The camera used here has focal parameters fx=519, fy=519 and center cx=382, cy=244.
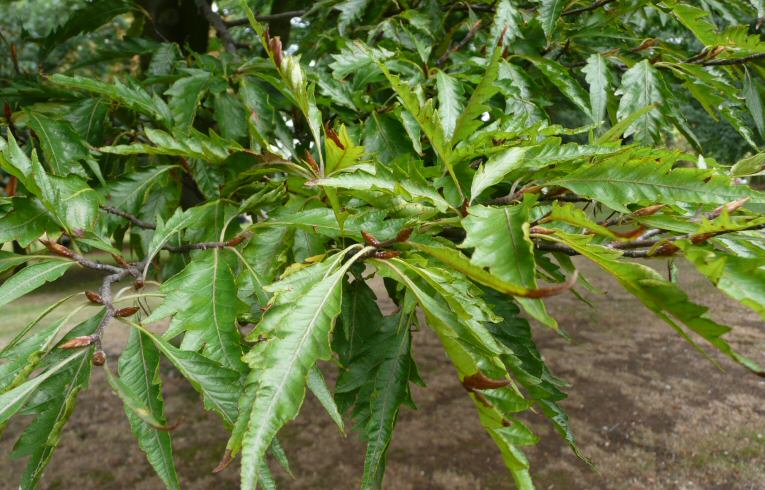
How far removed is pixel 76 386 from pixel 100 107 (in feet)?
3.02

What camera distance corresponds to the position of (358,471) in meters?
3.46

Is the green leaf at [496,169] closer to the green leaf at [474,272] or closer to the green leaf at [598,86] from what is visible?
the green leaf at [474,272]

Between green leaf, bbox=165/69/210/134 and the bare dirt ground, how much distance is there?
8.94 feet

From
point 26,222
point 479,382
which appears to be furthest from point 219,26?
point 479,382

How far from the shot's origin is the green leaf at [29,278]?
2.68 ft

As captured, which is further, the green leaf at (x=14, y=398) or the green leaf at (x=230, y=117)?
the green leaf at (x=230, y=117)

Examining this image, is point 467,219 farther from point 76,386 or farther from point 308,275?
point 76,386

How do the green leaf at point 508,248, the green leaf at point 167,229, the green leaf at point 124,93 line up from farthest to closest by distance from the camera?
the green leaf at point 124,93 < the green leaf at point 167,229 < the green leaf at point 508,248

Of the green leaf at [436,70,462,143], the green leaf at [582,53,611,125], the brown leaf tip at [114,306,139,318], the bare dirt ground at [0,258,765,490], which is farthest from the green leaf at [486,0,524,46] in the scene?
the bare dirt ground at [0,258,765,490]

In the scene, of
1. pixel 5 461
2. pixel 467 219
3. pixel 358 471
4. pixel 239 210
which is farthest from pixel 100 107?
pixel 5 461

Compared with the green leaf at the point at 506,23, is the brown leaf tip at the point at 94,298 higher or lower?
lower

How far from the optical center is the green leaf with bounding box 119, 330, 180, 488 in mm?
758

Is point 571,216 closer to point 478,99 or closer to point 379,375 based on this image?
point 478,99

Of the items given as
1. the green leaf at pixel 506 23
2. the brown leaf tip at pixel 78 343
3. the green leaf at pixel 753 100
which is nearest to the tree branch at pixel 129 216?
the brown leaf tip at pixel 78 343
